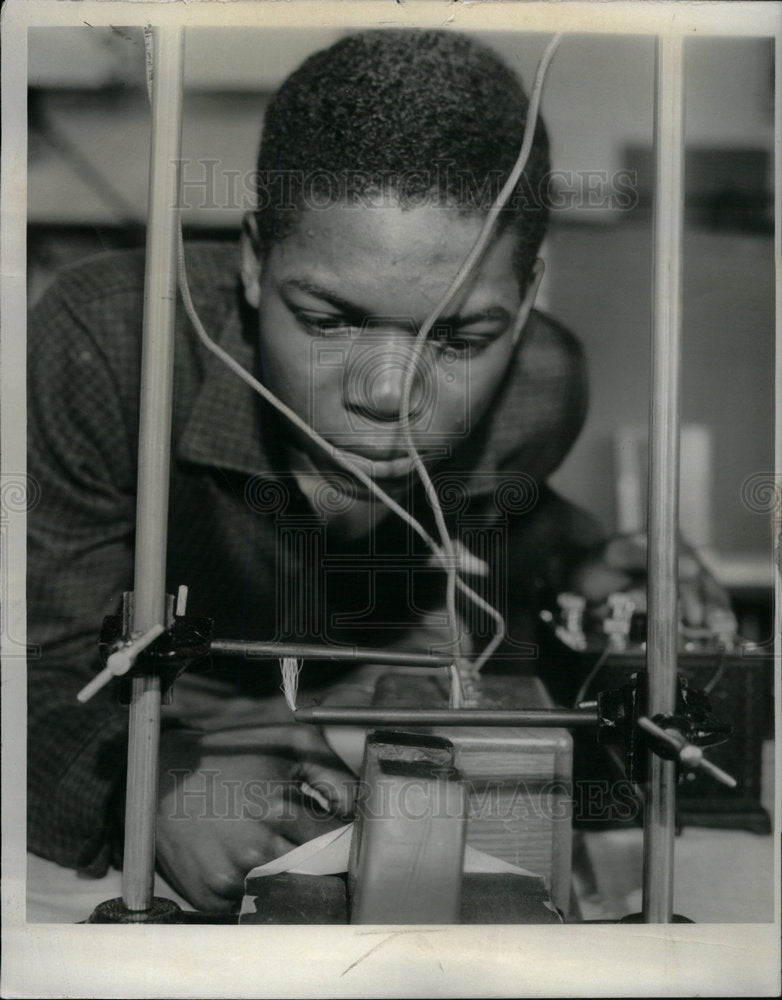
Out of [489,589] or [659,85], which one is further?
[489,589]

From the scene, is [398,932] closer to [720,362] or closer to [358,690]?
[358,690]

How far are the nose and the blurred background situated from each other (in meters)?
0.20

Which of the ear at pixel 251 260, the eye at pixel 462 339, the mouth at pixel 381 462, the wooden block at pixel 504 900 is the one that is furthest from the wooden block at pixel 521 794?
the ear at pixel 251 260

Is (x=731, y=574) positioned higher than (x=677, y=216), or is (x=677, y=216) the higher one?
(x=677, y=216)

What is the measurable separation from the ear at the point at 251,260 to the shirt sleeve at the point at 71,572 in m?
0.17

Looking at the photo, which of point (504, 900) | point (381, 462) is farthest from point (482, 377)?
point (504, 900)

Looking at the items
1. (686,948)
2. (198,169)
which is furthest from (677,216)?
(686,948)

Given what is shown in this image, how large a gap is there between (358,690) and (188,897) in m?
0.32

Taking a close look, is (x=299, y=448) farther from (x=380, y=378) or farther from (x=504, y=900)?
Result: (x=504, y=900)

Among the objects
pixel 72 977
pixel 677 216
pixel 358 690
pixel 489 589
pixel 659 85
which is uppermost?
pixel 659 85

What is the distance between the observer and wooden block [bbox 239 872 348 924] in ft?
3.50

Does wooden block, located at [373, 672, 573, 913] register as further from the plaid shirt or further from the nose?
the nose

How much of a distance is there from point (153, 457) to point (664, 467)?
1.88 feet

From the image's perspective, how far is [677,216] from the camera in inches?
41.9
